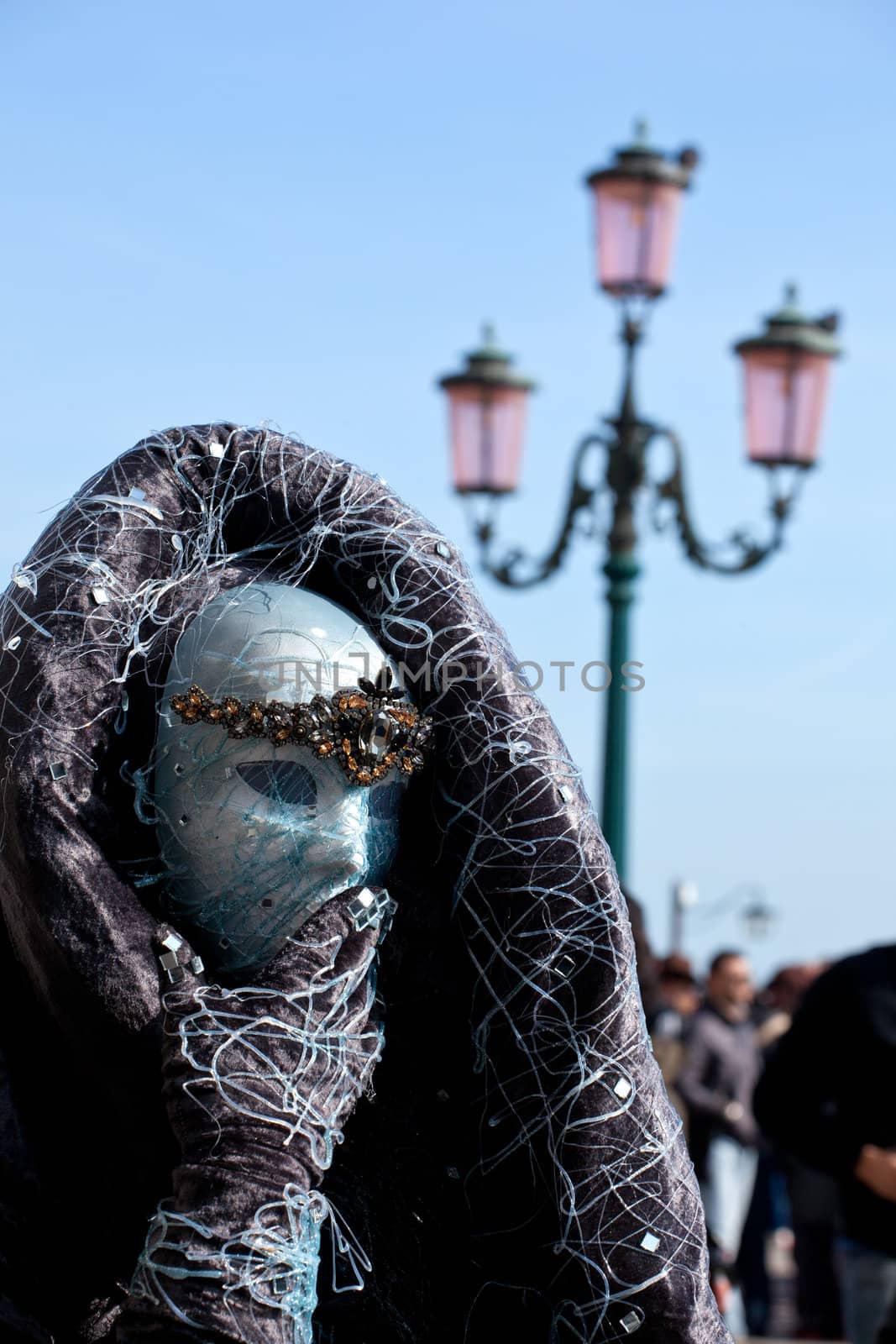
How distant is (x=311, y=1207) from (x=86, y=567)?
2.04ft

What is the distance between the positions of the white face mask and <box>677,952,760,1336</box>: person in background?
5.09m

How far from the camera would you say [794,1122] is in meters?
3.94

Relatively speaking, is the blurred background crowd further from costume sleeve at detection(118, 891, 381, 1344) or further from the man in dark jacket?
costume sleeve at detection(118, 891, 381, 1344)

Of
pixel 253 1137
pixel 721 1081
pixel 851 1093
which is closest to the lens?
pixel 253 1137

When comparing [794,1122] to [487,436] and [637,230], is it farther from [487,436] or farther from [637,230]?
[487,436]

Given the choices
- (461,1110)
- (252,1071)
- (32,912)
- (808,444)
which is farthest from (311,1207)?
(808,444)

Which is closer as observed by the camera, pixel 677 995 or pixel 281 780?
pixel 281 780

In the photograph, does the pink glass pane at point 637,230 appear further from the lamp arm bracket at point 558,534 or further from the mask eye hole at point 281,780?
the mask eye hole at point 281,780

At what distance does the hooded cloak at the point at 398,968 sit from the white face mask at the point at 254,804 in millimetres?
46

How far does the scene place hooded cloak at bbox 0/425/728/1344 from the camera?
167 centimetres

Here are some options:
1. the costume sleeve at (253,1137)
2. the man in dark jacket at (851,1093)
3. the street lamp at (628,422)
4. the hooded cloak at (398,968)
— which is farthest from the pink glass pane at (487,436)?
the costume sleeve at (253,1137)

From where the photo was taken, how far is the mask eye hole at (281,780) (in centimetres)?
167

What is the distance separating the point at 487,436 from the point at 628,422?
0.77 meters

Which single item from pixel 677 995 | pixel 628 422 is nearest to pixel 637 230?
pixel 628 422
